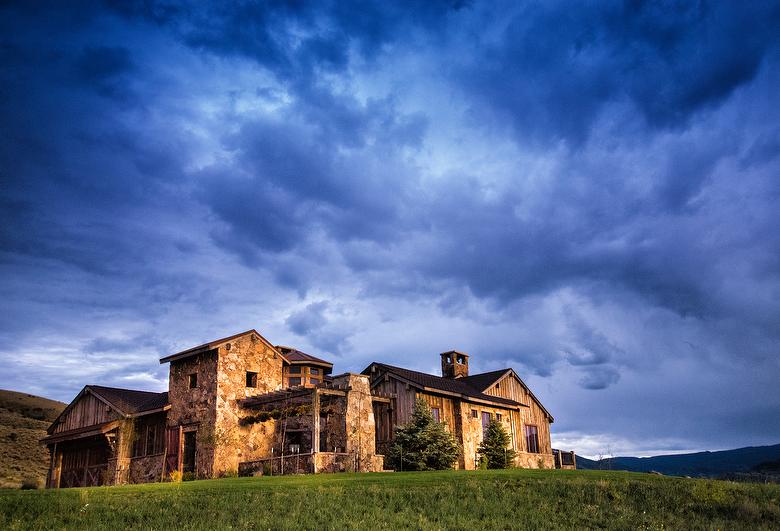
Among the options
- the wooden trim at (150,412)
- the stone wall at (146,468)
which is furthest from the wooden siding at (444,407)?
the stone wall at (146,468)

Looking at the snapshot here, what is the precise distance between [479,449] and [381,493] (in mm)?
18222

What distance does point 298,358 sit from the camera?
43438 millimetres

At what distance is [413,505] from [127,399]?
27.5m

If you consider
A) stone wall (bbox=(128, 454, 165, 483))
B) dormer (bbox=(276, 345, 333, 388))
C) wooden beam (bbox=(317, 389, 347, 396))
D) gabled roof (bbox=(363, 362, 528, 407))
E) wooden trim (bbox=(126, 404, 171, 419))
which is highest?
dormer (bbox=(276, 345, 333, 388))

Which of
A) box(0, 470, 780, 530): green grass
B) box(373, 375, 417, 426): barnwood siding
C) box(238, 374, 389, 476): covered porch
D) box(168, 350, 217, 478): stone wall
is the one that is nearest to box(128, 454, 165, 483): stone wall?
box(168, 350, 217, 478): stone wall

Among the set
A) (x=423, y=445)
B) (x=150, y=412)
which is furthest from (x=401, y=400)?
(x=150, y=412)

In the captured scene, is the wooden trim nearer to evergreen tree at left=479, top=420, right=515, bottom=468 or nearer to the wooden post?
the wooden post

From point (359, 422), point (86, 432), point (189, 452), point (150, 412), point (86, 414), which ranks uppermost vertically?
point (86, 414)

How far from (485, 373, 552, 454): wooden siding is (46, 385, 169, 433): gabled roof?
65.3 feet

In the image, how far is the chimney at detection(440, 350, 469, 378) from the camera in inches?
1764

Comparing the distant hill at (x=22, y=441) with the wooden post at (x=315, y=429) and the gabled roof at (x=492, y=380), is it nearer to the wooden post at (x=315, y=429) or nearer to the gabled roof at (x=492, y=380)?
the wooden post at (x=315, y=429)

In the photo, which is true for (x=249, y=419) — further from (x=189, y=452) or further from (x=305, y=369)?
(x=305, y=369)

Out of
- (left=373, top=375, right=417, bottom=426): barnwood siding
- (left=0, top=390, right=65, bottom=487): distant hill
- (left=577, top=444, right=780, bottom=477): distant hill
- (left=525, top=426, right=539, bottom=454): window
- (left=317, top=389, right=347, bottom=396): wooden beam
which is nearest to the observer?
(left=317, top=389, right=347, bottom=396): wooden beam

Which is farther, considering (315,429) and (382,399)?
(382,399)
